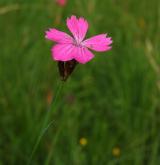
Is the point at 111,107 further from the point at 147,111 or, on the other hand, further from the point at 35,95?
the point at 35,95

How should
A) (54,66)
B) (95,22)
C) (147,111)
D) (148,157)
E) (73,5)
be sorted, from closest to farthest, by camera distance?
(148,157), (147,111), (54,66), (95,22), (73,5)

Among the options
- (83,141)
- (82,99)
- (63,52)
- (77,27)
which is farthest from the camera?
(82,99)

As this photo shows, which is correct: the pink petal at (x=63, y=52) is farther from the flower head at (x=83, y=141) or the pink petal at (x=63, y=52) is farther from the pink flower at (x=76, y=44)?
the flower head at (x=83, y=141)

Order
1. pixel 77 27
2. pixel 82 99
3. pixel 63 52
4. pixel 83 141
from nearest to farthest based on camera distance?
pixel 63 52, pixel 77 27, pixel 83 141, pixel 82 99

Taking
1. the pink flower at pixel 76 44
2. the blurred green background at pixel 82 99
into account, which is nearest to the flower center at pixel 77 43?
the pink flower at pixel 76 44

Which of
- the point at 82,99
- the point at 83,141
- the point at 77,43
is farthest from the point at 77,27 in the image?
the point at 82,99

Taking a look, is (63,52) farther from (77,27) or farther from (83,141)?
(83,141)

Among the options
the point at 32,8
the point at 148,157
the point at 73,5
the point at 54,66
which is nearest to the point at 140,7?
the point at 73,5

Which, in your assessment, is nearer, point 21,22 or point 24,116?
point 24,116
